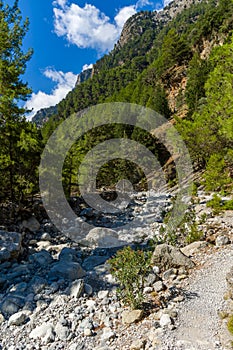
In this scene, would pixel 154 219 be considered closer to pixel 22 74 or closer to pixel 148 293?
pixel 148 293

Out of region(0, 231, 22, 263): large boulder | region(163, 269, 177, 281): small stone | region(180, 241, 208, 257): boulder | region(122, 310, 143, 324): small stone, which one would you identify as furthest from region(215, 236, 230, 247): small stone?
region(0, 231, 22, 263): large boulder

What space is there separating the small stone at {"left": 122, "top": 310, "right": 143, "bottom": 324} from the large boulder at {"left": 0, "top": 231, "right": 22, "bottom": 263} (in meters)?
6.55

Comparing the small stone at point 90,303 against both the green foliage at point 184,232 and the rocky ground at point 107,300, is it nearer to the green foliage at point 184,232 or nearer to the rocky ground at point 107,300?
the rocky ground at point 107,300

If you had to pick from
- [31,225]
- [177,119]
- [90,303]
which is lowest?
[90,303]

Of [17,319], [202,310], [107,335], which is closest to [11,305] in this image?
[17,319]

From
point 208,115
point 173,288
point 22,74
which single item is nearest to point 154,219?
point 208,115

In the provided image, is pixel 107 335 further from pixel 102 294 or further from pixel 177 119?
pixel 177 119

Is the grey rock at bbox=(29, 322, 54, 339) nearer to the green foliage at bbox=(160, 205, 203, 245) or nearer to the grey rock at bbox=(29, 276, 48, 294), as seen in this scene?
the grey rock at bbox=(29, 276, 48, 294)

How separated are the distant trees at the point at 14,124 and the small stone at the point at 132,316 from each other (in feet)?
34.2

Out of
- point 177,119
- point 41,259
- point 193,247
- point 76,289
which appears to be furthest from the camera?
point 177,119

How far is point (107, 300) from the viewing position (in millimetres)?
7398

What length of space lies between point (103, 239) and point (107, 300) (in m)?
6.57

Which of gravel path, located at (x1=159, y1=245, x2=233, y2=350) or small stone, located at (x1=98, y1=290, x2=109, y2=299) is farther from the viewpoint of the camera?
small stone, located at (x1=98, y1=290, x2=109, y2=299)

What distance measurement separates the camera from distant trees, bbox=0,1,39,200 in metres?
13.4
